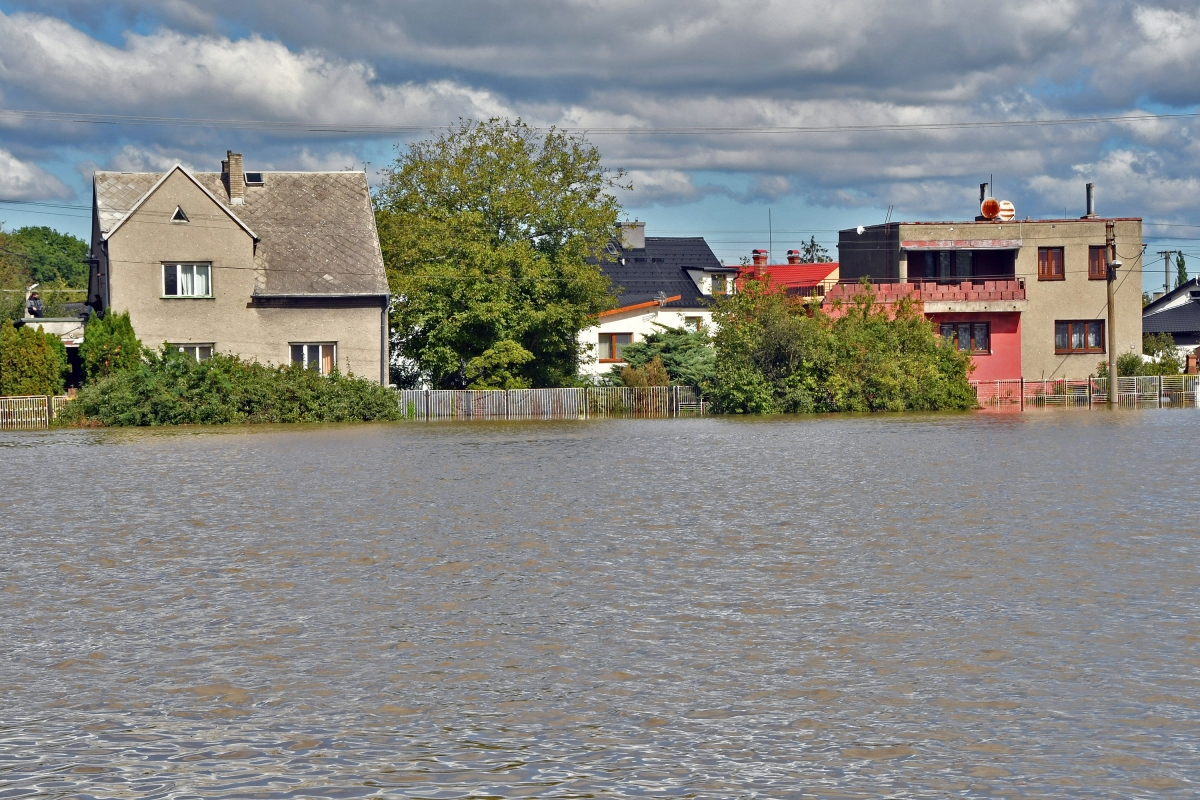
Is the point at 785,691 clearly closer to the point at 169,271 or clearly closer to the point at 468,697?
the point at 468,697

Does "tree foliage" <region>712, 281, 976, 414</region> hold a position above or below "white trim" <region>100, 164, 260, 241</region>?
below

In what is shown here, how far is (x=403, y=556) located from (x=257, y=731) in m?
7.42

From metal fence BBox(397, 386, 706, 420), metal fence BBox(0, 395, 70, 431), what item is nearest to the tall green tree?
metal fence BBox(397, 386, 706, 420)

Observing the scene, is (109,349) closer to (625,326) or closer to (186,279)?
(186,279)

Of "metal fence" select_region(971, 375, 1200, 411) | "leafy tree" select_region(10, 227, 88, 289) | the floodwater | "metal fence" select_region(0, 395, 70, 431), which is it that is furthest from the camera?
"leafy tree" select_region(10, 227, 88, 289)

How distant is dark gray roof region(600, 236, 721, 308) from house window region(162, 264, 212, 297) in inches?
893

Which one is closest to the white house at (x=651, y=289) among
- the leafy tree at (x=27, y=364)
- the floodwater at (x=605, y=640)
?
the leafy tree at (x=27, y=364)

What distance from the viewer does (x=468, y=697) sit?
9.45 meters

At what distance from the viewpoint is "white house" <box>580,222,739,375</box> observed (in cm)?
6450

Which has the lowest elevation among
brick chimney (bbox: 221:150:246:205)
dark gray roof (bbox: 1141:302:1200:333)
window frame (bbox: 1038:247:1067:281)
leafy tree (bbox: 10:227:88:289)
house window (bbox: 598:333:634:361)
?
house window (bbox: 598:333:634:361)

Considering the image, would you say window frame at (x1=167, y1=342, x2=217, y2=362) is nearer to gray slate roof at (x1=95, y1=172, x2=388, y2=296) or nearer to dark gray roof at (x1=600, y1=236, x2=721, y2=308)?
gray slate roof at (x1=95, y1=172, x2=388, y2=296)

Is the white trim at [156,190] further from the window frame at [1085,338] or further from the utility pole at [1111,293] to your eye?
the window frame at [1085,338]

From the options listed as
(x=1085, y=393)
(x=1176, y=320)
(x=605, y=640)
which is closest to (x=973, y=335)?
(x=1085, y=393)

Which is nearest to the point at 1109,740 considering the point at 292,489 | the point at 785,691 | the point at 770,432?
the point at 785,691
